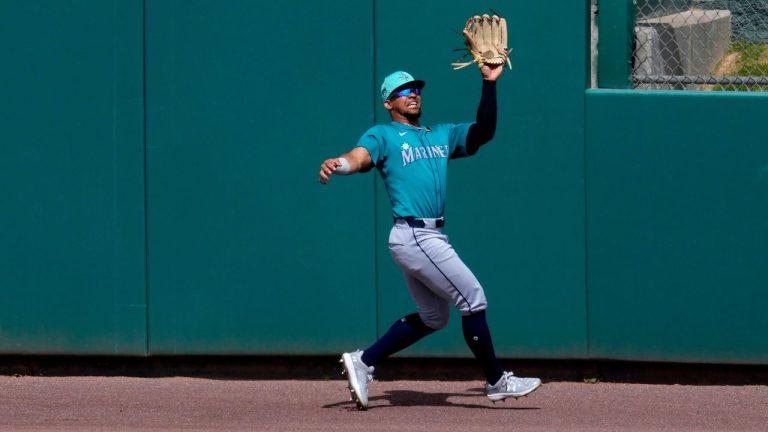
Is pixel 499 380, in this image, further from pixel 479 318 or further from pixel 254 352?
pixel 254 352

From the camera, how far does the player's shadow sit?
23.8 ft

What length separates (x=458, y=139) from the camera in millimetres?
7090

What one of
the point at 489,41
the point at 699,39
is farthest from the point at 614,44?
the point at 489,41

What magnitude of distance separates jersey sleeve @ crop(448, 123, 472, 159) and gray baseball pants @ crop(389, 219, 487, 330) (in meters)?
0.41

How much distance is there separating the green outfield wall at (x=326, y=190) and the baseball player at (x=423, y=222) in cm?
74

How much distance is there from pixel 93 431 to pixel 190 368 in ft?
4.90

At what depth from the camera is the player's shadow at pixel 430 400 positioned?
727cm

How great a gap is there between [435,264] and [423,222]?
0.70 feet

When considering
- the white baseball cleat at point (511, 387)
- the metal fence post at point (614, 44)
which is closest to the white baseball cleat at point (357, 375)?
the white baseball cleat at point (511, 387)

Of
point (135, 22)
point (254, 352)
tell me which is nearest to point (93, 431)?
point (254, 352)

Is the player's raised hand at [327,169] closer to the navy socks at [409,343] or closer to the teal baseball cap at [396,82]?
the teal baseball cap at [396,82]

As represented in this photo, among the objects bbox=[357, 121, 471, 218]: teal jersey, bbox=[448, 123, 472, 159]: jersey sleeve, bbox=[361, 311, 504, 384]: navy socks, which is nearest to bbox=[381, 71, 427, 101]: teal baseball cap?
bbox=[357, 121, 471, 218]: teal jersey

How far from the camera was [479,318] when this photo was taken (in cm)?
691

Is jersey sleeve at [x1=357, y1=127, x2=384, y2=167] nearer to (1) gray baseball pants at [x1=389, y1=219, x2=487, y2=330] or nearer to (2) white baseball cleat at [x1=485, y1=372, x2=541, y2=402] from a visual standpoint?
(1) gray baseball pants at [x1=389, y1=219, x2=487, y2=330]
